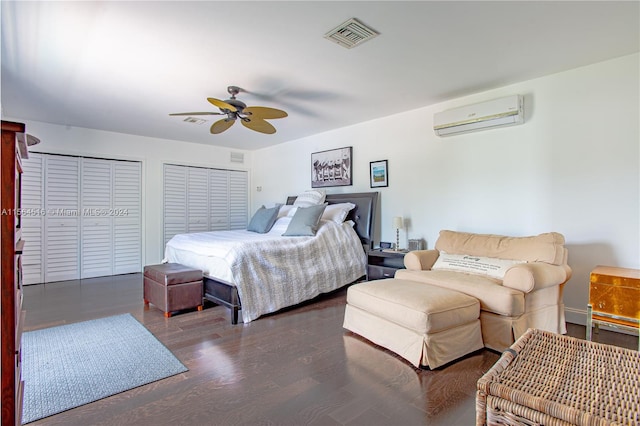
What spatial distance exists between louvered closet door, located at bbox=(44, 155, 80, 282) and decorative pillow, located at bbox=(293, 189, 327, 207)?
3.49 metres

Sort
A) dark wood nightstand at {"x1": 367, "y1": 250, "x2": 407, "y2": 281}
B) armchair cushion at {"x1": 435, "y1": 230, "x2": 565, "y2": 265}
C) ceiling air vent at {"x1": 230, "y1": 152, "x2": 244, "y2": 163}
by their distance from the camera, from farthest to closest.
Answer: ceiling air vent at {"x1": 230, "y1": 152, "x2": 244, "y2": 163} < dark wood nightstand at {"x1": 367, "y1": 250, "x2": 407, "y2": 281} < armchair cushion at {"x1": 435, "y1": 230, "x2": 565, "y2": 265}

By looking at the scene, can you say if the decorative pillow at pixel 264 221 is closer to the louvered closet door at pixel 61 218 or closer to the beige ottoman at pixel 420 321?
the beige ottoman at pixel 420 321

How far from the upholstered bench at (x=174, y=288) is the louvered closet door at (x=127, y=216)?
2422mm

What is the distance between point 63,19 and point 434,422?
11.1 feet

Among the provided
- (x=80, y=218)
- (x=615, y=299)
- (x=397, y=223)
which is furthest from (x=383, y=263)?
(x=80, y=218)

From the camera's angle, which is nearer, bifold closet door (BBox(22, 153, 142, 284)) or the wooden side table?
the wooden side table

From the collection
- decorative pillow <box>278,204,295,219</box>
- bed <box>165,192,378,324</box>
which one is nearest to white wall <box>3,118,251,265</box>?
bed <box>165,192,378,324</box>

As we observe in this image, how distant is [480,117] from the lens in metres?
3.53

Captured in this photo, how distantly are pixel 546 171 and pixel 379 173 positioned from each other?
2.00 m

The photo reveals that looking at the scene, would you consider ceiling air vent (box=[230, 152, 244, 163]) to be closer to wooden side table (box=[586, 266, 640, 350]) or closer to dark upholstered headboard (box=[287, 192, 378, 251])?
dark upholstered headboard (box=[287, 192, 378, 251])

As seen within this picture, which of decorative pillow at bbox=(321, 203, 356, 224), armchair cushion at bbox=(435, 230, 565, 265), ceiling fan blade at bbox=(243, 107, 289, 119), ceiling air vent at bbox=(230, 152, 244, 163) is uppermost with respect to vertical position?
ceiling air vent at bbox=(230, 152, 244, 163)

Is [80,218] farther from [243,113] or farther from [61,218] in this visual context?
[243,113]

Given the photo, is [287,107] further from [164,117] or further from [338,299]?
[338,299]

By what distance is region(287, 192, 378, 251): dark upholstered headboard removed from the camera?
15.0ft
